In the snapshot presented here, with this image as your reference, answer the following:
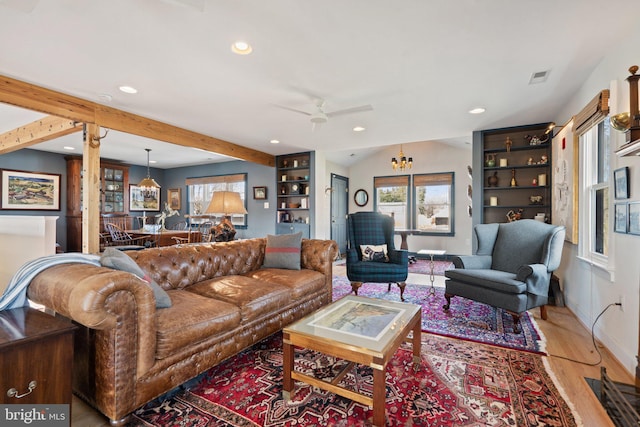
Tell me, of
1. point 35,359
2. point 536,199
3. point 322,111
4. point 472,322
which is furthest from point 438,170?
point 35,359

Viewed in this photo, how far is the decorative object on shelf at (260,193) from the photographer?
6762mm

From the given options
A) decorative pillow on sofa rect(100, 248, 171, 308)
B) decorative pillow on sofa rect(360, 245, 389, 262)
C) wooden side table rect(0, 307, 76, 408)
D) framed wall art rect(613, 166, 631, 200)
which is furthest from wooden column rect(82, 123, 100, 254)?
framed wall art rect(613, 166, 631, 200)

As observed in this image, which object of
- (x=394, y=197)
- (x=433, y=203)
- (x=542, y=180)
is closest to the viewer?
(x=542, y=180)

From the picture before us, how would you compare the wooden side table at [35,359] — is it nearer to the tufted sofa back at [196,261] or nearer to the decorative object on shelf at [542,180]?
the tufted sofa back at [196,261]

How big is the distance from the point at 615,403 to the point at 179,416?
2.42 meters

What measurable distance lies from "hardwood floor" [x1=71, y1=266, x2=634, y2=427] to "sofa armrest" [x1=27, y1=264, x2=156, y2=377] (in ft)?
1.51

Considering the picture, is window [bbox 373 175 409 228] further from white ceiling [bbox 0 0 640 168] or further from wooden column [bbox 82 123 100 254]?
wooden column [bbox 82 123 100 254]

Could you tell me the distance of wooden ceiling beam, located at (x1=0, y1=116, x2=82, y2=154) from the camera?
361 cm

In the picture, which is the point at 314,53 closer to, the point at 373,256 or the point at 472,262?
the point at 373,256

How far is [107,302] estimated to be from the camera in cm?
142

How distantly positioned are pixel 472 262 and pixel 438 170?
407 centimetres

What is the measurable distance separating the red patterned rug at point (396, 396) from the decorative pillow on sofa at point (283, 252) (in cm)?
114

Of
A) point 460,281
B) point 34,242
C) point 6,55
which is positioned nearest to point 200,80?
point 6,55

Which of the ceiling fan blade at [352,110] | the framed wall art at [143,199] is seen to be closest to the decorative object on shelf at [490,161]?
the ceiling fan blade at [352,110]
